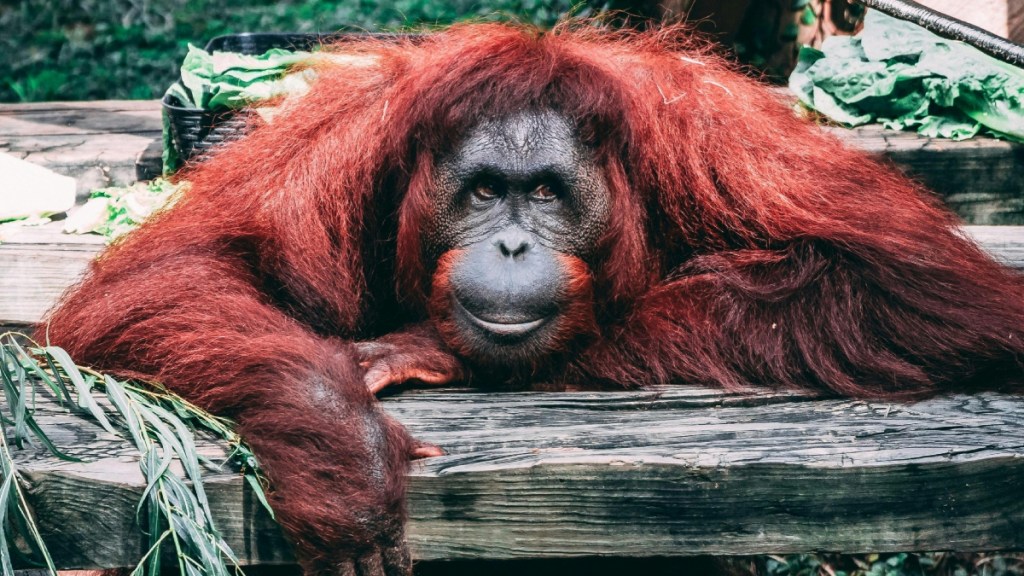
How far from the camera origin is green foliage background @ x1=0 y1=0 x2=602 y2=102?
7707mm

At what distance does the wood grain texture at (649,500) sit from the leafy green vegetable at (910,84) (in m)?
2.27

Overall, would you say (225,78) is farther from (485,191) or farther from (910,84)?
(910,84)

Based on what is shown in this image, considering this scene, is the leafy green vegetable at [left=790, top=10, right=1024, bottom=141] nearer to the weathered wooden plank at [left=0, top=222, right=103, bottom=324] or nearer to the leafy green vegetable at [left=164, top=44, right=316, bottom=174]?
the leafy green vegetable at [left=164, top=44, right=316, bottom=174]

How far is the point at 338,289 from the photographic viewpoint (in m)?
2.77

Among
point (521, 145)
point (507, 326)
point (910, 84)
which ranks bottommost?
point (910, 84)

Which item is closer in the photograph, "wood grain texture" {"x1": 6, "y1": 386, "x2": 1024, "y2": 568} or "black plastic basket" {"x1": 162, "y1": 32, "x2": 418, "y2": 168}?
"wood grain texture" {"x1": 6, "y1": 386, "x2": 1024, "y2": 568}

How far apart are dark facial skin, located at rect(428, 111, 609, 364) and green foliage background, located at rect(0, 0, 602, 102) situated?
5306 mm

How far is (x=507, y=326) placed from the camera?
2496 mm

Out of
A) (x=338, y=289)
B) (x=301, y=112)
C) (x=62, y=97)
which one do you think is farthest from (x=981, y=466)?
(x=62, y=97)

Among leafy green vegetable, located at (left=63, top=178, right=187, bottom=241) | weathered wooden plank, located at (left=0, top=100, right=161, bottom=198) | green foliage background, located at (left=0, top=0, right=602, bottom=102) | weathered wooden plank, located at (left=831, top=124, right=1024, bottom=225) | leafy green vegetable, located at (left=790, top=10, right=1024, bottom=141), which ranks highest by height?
leafy green vegetable, located at (left=790, top=10, right=1024, bottom=141)

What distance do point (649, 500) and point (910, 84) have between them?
283 cm

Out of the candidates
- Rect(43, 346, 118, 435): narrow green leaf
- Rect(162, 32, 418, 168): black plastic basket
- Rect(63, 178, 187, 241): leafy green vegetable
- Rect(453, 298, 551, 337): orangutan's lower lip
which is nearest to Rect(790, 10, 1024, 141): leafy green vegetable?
Rect(162, 32, 418, 168): black plastic basket

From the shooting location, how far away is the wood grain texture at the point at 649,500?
2051 millimetres

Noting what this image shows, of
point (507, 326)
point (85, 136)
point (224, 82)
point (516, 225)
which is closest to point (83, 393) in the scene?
point (507, 326)
